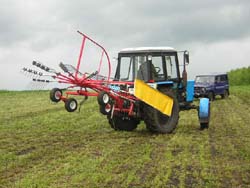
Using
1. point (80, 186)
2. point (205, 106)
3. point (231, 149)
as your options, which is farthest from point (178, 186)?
point (205, 106)

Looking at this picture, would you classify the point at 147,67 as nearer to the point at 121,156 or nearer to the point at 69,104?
the point at 69,104

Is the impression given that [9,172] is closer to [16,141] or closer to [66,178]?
[66,178]

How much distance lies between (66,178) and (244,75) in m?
48.3

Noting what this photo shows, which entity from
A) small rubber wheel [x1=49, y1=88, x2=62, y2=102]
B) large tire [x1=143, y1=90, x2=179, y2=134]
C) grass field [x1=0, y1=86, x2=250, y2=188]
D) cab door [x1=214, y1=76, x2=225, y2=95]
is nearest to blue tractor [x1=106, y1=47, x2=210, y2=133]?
large tire [x1=143, y1=90, x2=179, y2=134]

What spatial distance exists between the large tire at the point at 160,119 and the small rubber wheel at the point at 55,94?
2.40 meters

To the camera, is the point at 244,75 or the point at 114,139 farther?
the point at 244,75

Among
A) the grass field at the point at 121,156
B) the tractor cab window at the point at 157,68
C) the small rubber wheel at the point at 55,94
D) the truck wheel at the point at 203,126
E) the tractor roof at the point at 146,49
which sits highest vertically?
the tractor roof at the point at 146,49

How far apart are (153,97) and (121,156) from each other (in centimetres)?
306

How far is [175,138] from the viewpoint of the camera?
Result: 12.1 m

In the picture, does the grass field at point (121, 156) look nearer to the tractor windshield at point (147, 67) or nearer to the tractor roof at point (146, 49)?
the tractor windshield at point (147, 67)

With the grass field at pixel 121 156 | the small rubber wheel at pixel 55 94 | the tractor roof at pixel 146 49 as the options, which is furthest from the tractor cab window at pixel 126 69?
the small rubber wheel at pixel 55 94

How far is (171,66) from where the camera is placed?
544 inches

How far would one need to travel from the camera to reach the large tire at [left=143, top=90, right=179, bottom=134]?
41.4 feet

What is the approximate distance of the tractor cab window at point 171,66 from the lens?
13657mm
